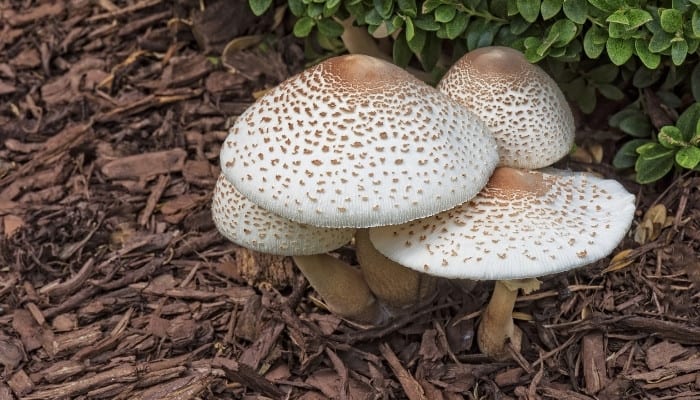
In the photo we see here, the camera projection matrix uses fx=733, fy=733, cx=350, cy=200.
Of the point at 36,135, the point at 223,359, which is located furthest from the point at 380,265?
the point at 36,135

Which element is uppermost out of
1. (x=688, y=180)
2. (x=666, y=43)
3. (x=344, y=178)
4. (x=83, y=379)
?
(x=666, y=43)

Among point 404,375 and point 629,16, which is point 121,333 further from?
point 629,16

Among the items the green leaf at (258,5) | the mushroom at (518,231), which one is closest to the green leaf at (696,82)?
the mushroom at (518,231)

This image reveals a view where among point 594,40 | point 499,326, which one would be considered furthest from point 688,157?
point 499,326

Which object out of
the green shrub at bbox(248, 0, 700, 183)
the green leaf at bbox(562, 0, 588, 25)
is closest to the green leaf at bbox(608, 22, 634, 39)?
the green shrub at bbox(248, 0, 700, 183)

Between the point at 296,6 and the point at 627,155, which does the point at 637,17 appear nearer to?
the point at 627,155

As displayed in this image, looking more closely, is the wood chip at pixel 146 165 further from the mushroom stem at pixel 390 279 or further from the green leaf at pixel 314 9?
the mushroom stem at pixel 390 279
